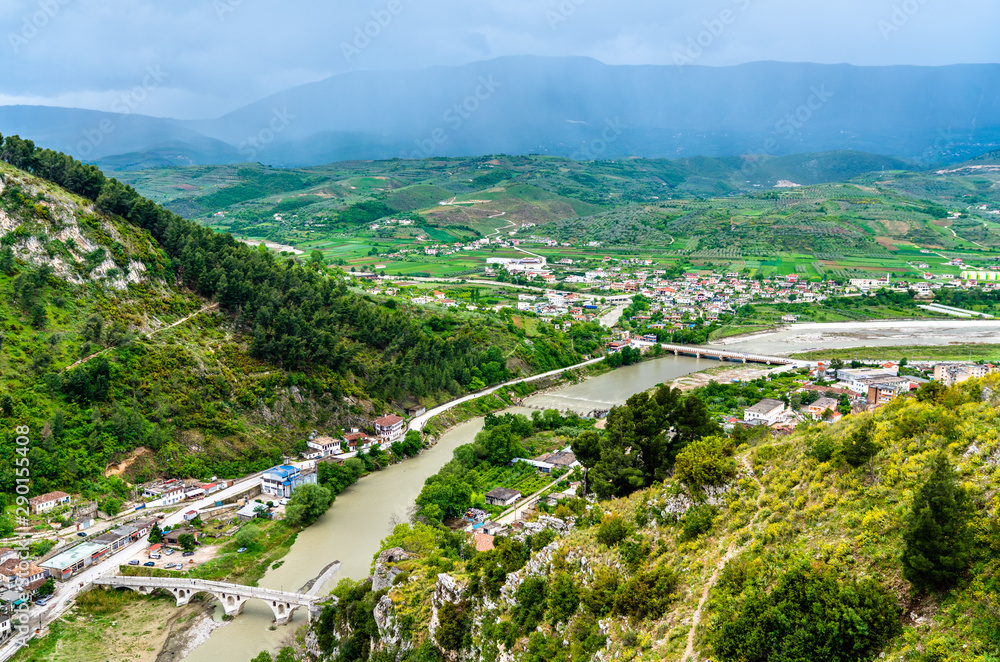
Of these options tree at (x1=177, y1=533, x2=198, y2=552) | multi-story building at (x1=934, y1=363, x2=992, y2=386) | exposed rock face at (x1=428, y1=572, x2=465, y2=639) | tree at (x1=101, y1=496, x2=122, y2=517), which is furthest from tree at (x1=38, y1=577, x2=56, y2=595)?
multi-story building at (x1=934, y1=363, x2=992, y2=386)

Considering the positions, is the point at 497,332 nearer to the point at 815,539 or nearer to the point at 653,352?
the point at 653,352

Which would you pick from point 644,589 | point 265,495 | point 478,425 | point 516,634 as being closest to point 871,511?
point 644,589

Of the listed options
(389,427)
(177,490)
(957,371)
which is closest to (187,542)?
(177,490)

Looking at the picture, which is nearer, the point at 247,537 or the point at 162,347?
the point at 247,537

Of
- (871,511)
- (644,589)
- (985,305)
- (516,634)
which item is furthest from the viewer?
(985,305)

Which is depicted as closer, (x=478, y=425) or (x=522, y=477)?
(x=522, y=477)

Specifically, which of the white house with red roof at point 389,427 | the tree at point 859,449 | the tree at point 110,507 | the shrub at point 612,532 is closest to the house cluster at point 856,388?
the white house with red roof at point 389,427

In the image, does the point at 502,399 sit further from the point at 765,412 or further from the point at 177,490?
the point at 177,490
